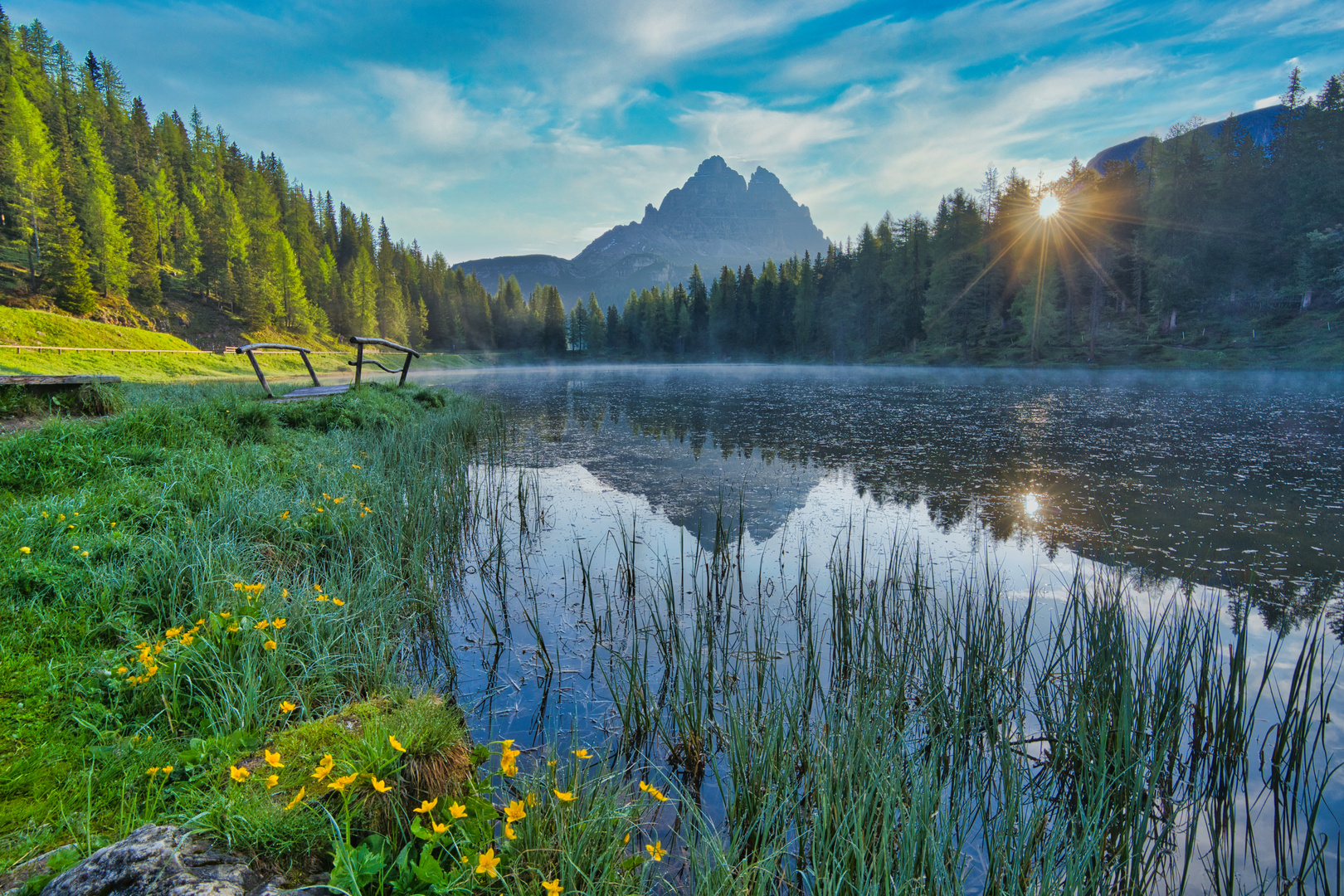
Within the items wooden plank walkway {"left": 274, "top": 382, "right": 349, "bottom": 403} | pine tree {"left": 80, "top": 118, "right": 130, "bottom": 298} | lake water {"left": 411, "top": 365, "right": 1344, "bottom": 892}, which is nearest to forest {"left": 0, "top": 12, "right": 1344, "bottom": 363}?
pine tree {"left": 80, "top": 118, "right": 130, "bottom": 298}

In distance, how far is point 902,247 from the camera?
178 feet

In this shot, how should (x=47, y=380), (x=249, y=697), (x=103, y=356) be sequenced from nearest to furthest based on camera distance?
(x=249, y=697), (x=47, y=380), (x=103, y=356)

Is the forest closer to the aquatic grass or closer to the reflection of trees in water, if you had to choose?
the reflection of trees in water

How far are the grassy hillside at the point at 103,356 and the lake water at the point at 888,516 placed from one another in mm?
15277

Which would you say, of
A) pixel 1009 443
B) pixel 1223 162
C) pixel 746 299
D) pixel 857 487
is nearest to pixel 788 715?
pixel 857 487

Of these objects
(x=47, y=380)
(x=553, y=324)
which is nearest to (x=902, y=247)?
(x=553, y=324)

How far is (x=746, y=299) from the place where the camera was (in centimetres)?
7450

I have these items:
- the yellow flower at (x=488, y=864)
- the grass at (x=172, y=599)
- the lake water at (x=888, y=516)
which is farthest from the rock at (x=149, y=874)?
the lake water at (x=888, y=516)

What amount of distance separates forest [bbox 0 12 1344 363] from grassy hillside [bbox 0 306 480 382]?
8392 mm

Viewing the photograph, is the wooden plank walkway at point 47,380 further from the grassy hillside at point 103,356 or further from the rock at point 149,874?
the grassy hillside at point 103,356

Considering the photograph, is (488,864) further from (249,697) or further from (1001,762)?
(1001,762)

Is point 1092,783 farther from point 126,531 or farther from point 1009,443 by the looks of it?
point 1009,443

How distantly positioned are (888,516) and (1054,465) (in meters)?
4.89

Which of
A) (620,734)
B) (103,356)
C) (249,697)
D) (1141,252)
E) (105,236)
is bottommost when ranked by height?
(620,734)
